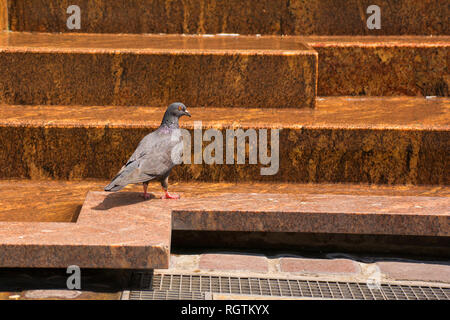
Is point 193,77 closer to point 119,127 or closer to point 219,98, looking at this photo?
point 219,98

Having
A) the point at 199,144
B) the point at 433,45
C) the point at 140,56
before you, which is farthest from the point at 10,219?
the point at 433,45

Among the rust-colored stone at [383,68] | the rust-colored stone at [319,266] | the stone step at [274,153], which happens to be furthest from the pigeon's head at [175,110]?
the rust-colored stone at [383,68]

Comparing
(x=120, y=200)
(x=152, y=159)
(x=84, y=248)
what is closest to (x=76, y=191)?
(x=120, y=200)

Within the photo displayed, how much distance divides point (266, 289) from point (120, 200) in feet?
3.91

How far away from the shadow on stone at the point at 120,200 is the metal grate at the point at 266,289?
515 millimetres

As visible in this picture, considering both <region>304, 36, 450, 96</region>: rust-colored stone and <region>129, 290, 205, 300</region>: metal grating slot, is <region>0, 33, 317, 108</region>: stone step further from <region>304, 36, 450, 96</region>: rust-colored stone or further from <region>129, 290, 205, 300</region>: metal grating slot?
<region>129, 290, 205, 300</region>: metal grating slot

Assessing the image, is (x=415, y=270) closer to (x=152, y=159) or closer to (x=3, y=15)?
(x=152, y=159)

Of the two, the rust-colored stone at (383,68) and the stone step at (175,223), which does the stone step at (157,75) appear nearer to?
the rust-colored stone at (383,68)

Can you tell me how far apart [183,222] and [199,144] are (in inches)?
45.4

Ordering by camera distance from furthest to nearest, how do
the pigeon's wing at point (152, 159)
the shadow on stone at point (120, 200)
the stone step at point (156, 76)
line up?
the stone step at point (156, 76) → the shadow on stone at point (120, 200) → the pigeon's wing at point (152, 159)

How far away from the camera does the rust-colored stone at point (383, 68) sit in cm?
667

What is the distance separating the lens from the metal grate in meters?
3.84

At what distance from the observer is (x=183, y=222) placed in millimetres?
4227

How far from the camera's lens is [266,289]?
3.92 meters
